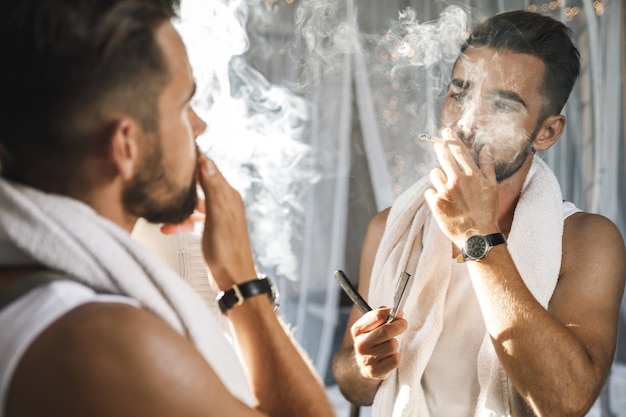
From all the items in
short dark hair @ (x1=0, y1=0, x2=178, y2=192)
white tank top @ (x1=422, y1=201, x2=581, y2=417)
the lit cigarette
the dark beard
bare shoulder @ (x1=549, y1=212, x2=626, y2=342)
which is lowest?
white tank top @ (x1=422, y1=201, x2=581, y2=417)

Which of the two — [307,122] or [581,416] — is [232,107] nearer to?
[581,416]

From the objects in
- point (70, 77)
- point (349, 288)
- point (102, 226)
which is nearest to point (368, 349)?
point (349, 288)

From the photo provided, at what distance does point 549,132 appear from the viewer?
4.49ft

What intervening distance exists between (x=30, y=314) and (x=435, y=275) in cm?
83

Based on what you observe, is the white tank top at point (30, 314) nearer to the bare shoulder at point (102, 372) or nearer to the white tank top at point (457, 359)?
the bare shoulder at point (102, 372)

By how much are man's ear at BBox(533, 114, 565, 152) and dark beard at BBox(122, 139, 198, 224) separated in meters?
0.80

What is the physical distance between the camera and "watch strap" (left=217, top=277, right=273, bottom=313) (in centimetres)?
94

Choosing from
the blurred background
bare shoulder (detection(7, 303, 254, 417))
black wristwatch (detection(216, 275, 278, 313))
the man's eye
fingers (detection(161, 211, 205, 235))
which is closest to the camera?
bare shoulder (detection(7, 303, 254, 417))

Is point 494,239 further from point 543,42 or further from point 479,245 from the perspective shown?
point 543,42

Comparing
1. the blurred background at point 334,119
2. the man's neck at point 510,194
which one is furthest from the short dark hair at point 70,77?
the man's neck at point 510,194

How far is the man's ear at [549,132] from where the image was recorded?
136cm

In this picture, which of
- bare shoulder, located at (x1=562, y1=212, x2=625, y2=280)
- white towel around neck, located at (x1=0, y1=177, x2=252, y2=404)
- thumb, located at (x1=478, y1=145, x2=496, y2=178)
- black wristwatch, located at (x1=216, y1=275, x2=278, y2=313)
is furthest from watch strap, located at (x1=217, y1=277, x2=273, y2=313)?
bare shoulder, located at (x1=562, y1=212, x2=625, y2=280)

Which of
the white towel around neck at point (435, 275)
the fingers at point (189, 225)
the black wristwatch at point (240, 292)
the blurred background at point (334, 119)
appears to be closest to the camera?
the black wristwatch at point (240, 292)

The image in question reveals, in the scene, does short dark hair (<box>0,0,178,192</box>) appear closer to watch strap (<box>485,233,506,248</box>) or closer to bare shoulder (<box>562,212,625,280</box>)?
watch strap (<box>485,233,506,248</box>)
